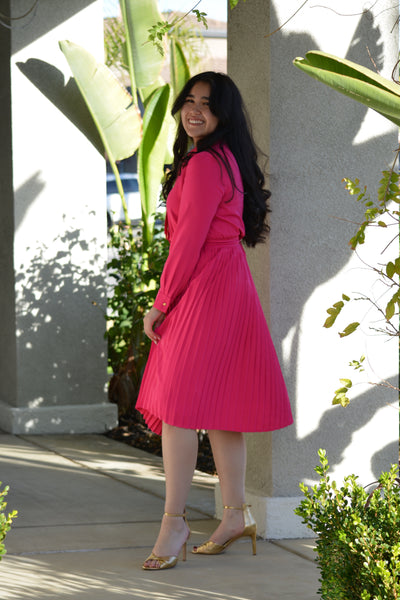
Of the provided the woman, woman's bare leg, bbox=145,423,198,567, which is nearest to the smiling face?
the woman

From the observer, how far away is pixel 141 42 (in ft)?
23.5

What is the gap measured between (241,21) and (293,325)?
4.54ft

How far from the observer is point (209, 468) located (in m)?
5.86

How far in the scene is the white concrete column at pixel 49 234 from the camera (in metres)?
6.52

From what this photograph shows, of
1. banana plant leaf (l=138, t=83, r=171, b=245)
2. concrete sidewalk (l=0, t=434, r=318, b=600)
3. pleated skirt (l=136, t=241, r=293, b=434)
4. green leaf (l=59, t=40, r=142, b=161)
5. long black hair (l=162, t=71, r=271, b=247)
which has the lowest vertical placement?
concrete sidewalk (l=0, t=434, r=318, b=600)

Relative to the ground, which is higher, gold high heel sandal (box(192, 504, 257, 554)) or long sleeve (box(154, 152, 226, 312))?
long sleeve (box(154, 152, 226, 312))

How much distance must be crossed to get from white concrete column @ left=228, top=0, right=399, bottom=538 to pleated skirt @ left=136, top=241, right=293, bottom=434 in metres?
0.39

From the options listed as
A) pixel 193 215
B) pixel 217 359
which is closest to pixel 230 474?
pixel 217 359

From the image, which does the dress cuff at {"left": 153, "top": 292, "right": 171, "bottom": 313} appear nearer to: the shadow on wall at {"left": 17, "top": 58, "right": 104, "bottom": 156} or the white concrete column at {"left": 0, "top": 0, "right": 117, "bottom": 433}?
the white concrete column at {"left": 0, "top": 0, "right": 117, "bottom": 433}

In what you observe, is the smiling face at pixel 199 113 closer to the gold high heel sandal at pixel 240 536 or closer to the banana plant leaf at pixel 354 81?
the gold high heel sandal at pixel 240 536

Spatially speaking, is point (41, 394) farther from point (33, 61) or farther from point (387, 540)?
point (387, 540)

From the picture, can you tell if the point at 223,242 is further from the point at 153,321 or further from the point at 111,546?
the point at 111,546

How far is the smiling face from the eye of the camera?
3.63 meters

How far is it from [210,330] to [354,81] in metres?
1.78
